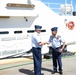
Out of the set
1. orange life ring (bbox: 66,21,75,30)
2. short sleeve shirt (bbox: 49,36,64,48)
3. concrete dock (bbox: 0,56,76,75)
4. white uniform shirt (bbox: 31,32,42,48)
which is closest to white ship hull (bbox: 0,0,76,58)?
orange life ring (bbox: 66,21,75,30)

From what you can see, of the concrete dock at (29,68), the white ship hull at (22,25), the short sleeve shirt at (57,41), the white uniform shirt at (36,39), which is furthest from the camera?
the white ship hull at (22,25)

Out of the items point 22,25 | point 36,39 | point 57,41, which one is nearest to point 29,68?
point 57,41

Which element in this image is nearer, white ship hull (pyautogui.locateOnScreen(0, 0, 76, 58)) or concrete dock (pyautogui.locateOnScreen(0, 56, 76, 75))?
concrete dock (pyautogui.locateOnScreen(0, 56, 76, 75))

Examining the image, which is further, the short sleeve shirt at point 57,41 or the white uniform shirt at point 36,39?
the short sleeve shirt at point 57,41

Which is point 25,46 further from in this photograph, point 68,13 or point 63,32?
point 68,13

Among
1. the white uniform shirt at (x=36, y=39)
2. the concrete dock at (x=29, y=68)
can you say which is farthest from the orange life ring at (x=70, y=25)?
the white uniform shirt at (x=36, y=39)

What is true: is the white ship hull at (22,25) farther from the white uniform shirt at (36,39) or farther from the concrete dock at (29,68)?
the white uniform shirt at (36,39)

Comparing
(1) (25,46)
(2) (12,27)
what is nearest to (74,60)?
(1) (25,46)

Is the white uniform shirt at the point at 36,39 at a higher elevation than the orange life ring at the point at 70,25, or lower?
lower

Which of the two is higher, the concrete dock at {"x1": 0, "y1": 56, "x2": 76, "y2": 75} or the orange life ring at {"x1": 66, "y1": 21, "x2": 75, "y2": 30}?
the orange life ring at {"x1": 66, "y1": 21, "x2": 75, "y2": 30}

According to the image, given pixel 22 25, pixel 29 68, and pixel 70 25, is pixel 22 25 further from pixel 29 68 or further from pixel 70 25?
pixel 29 68

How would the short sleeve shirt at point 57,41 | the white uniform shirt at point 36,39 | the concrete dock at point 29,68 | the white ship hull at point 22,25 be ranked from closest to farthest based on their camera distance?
the white uniform shirt at point 36,39, the short sleeve shirt at point 57,41, the concrete dock at point 29,68, the white ship hull at point 22,25

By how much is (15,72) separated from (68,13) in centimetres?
788

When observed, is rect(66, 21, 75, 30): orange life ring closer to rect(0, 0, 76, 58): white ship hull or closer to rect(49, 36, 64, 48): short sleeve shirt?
rect(0, 0, 76, 58): white ship hull
